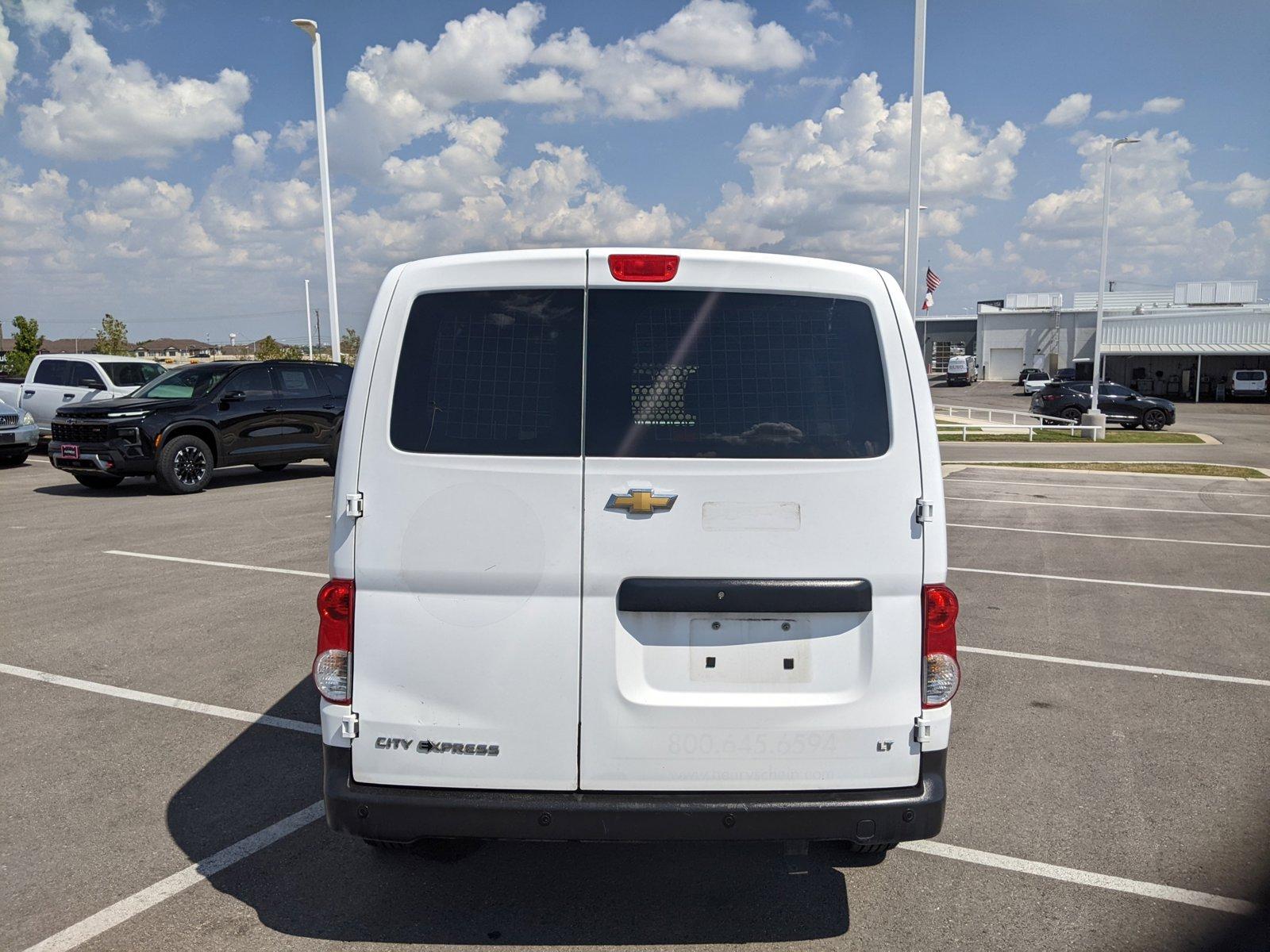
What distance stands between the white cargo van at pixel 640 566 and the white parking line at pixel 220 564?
19.5ft

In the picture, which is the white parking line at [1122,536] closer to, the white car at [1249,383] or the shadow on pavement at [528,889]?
the shadow on pavement at [528,889]

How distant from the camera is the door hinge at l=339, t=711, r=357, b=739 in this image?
118 inches

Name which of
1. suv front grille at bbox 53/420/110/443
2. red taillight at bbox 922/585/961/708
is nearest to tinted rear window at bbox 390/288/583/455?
red taillight at bbox 922/585/961/708

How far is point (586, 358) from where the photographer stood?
301 cm

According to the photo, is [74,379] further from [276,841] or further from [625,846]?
[625,846]

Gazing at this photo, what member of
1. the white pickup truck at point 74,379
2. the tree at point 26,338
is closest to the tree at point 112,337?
the tree at point 26,338

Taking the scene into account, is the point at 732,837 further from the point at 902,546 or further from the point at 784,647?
the point at 902,546

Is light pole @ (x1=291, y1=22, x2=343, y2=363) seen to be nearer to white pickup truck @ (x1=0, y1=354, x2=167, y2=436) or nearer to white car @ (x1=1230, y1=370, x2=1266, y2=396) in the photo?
white pickup truck @ (x1=0, y1=354, x2=167, y2=436)

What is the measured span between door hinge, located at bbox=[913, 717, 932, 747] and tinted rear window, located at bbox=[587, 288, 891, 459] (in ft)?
2.68

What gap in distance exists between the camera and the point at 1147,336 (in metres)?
59.2

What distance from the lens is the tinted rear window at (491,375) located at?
297 cm

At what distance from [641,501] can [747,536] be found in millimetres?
326

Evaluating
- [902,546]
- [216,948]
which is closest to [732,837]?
[902,546]

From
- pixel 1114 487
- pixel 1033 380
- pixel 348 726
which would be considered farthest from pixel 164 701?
pixel 1033 380
